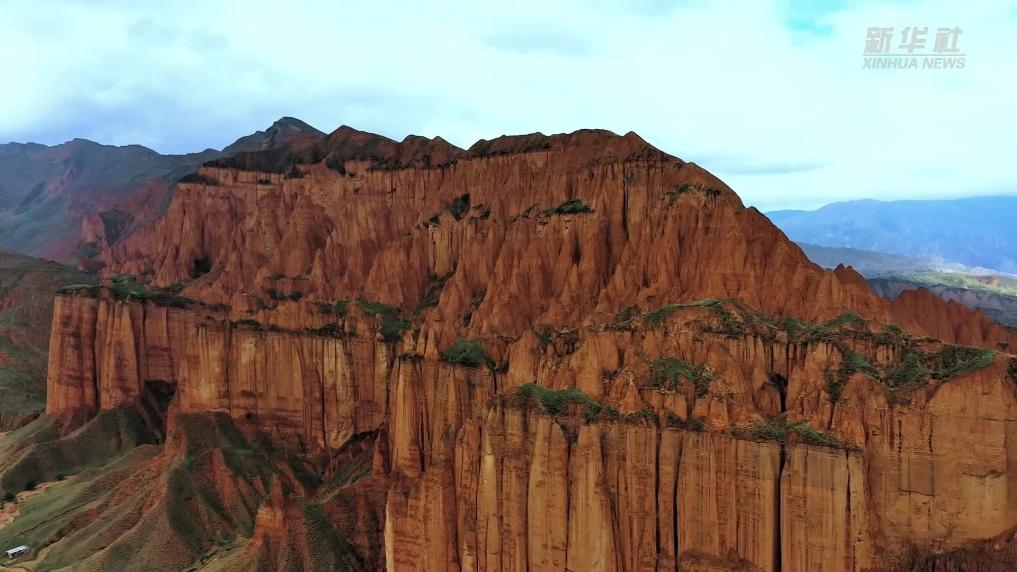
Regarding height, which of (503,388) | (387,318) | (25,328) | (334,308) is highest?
(334,308)

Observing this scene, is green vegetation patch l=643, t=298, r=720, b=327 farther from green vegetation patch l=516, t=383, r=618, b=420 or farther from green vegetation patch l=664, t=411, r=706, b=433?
green vegetation patch l=664, t=411, r=706, b=433

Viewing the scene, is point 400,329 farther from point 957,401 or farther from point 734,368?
point 957,401

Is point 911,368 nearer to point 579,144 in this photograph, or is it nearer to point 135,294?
point 579,144

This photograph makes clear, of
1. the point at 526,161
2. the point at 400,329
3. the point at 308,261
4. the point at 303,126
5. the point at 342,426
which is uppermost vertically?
the point at 303,126

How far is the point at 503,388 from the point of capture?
50875 millimetres

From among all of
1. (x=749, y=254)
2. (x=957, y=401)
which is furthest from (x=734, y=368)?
(x=749, y=254)

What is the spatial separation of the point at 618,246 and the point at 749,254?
13708 millimetres

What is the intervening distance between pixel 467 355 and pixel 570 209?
62.4 feet

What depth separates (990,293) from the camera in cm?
14762

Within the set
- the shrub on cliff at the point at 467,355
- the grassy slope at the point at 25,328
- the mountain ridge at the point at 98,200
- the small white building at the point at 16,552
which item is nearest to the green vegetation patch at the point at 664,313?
the shrub on cliff at the point at 467,355

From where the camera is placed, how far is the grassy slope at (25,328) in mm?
86938

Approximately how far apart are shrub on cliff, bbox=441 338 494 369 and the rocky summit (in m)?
0.23

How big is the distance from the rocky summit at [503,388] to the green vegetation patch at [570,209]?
24cm

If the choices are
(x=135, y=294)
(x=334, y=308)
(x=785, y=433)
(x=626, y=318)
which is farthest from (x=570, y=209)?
(x=135, y=294)
